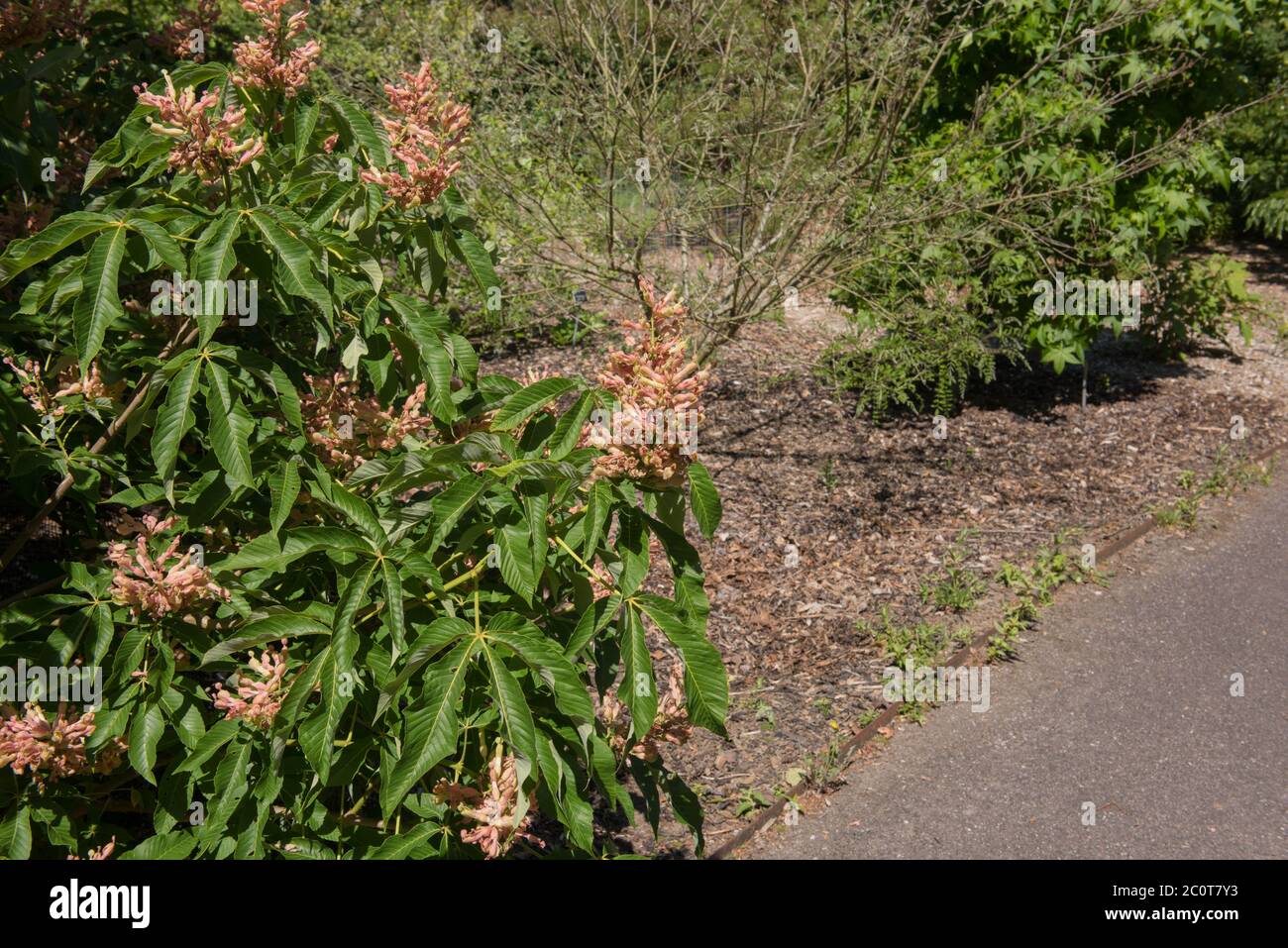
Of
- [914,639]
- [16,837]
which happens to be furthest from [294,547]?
[914,639]

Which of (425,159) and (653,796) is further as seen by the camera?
(653,796)

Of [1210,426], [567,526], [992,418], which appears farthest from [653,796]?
[1210,426]

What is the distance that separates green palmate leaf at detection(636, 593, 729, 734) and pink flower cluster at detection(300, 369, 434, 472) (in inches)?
33.9

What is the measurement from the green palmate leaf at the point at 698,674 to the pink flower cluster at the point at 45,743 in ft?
3.91

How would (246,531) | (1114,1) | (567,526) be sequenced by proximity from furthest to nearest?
(1114,1), (246,531), (567,526)

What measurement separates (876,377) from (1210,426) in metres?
2.68

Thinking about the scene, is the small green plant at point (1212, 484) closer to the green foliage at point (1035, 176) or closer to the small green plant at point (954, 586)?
the green foliage at point (1035, 176)

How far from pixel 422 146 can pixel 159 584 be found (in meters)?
1.07

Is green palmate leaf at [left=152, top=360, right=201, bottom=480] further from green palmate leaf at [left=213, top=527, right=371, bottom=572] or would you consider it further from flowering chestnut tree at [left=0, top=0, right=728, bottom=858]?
green palmate leaf at [left=213, top=527, right=371, bottom=572]

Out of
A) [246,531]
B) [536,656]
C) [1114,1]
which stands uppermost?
[1114,1]

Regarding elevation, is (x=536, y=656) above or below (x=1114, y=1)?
below

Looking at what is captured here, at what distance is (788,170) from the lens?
615 cm

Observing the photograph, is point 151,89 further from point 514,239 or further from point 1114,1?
point 1114,1

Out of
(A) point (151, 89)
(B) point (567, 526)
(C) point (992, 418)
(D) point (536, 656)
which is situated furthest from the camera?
(C) point (992, 418)
